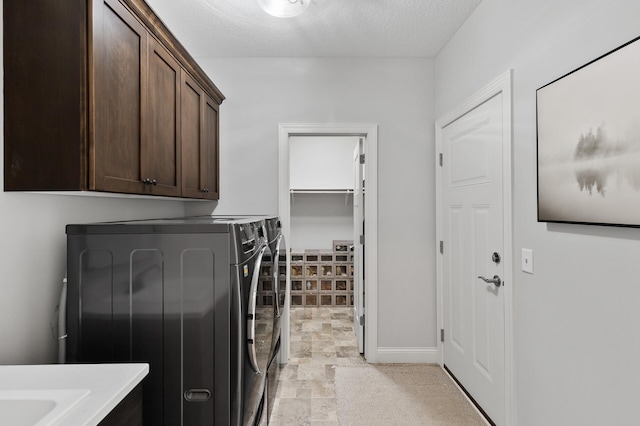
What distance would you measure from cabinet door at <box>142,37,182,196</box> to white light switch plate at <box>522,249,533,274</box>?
1.87 meters

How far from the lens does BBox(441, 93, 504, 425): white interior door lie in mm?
2033

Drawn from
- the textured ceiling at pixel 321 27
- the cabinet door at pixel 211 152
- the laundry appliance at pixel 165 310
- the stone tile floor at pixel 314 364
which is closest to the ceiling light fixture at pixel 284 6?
the textured ceiling at pixel 321 27

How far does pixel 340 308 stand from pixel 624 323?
361 cm

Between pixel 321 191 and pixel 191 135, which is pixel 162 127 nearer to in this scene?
pixel 191 135

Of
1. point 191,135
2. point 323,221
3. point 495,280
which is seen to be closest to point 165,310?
point 191,135

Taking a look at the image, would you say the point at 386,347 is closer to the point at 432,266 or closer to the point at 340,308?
the point at 432,266

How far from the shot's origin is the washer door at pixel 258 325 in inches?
60.7

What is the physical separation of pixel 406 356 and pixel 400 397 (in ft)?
1.87

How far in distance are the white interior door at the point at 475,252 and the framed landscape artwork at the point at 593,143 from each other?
0.43 m

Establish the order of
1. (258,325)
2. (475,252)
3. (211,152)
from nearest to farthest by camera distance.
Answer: (258,325) < (475,252) < (211,152)

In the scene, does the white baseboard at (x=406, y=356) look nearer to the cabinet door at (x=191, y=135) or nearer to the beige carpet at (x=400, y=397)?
the beige carpet at (x=400, y=397)

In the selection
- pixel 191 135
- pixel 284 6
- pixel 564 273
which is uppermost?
pixel 284 6

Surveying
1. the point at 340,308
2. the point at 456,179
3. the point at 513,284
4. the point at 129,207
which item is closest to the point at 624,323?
the point at 513,284

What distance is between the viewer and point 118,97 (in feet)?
4.78
